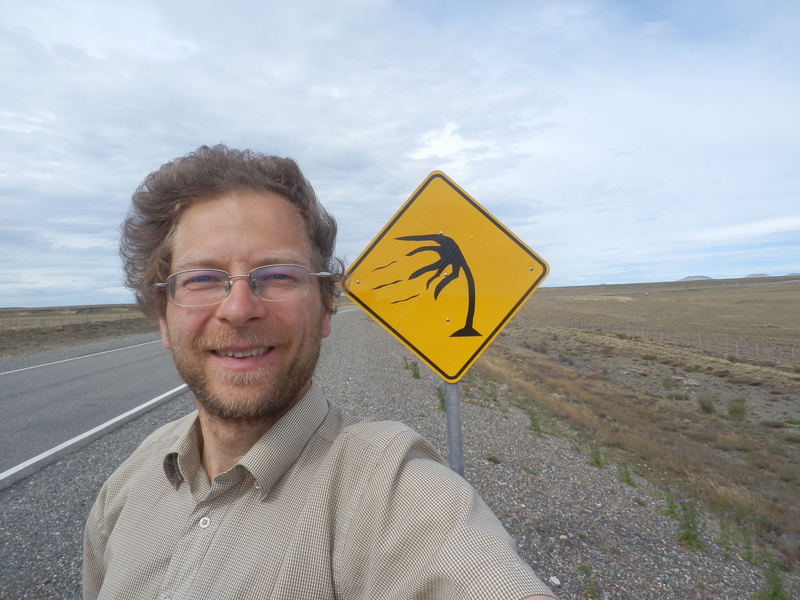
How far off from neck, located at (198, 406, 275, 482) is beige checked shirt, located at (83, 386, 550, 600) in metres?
0.06

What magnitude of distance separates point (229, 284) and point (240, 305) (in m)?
0.12

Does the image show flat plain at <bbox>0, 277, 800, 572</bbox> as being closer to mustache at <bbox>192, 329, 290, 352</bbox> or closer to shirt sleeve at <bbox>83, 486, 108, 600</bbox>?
shirt sleeve at <bbox>83, 486, 108, 600</bbox>

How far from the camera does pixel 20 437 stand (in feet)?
21.4

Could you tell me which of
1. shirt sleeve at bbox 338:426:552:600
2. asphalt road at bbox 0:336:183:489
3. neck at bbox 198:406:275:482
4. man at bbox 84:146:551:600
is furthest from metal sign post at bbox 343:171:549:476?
asphalt road at bbox 0:336:183:489

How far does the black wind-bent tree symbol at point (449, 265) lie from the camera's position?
2.61 meters

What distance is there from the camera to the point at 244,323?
164 centimetres

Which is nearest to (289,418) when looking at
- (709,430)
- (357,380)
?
(357,380)

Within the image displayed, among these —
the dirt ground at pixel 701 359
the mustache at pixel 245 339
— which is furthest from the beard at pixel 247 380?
the dirt ground at pixel 701 359

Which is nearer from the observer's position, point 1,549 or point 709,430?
point 1,549

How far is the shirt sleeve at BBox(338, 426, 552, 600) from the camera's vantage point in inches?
40.6

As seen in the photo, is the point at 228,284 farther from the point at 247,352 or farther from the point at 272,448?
the point at 272,448

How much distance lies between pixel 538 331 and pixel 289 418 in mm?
35223

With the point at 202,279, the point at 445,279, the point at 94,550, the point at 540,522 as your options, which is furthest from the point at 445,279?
the point at 540,522

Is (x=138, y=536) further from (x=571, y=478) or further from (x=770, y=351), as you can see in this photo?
(x=770, y=351)
